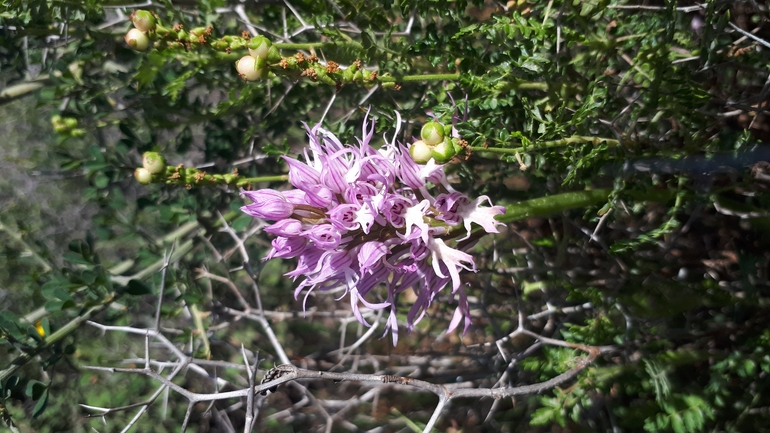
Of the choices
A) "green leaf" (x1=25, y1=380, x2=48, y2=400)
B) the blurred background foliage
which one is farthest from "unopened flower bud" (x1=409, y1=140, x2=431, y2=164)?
"green leaf" (x1=25, y1=380, x2=48, y2=400)

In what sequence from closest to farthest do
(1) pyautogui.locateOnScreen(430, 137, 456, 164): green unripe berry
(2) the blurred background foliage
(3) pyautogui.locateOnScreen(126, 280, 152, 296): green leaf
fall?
1. (1) pyautogui.locateOnScreen(430, 137, 456, 164): green unripe berry
2. (2) the blurred background foliage
3. (3) pyautogui.locateOnScreen(126, 280, 152, 296): green leaf

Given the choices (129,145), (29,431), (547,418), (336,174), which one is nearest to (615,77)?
(547,418)

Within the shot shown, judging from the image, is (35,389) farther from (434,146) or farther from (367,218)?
(434,146)

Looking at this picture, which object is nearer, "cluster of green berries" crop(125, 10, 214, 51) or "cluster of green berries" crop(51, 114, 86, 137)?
"cluster of green berries" crop(125, 10, 214, 51)

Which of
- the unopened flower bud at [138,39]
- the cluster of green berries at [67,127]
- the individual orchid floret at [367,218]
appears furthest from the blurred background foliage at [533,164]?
the individual orchid floret at [367,218]

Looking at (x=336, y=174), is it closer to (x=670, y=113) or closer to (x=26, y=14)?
(x=670, y=113)

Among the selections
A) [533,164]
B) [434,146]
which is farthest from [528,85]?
[434,146]

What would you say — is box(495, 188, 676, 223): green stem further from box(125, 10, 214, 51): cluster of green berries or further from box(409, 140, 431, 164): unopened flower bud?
box(125, 10, 214, 51): cluster of green berries
